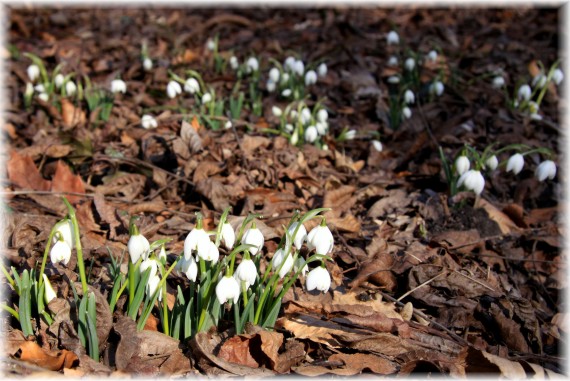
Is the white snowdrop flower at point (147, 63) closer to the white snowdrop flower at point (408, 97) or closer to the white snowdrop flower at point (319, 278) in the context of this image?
the white snowdrop flower at point (408, 97)

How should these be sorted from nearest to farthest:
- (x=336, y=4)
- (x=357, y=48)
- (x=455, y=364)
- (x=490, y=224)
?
(x=455, y=364) → (x=490, y=224) → (x=357, y=48) → (x=336, y=4)

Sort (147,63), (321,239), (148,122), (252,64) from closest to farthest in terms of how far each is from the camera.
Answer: (321,239)
(148,122)
(252,64)
(147,63)

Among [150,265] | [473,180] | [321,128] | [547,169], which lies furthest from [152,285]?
[547,169]

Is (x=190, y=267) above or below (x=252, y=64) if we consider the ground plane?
below

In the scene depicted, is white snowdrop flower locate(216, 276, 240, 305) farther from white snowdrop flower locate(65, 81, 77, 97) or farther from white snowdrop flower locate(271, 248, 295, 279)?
white snowdrop flower locate(65, 81, 77, 97)

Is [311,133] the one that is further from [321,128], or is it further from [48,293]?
[48,293]

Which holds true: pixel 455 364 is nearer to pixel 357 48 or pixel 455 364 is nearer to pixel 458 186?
pixel 458 186

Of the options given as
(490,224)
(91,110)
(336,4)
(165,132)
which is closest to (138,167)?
(165,132)
